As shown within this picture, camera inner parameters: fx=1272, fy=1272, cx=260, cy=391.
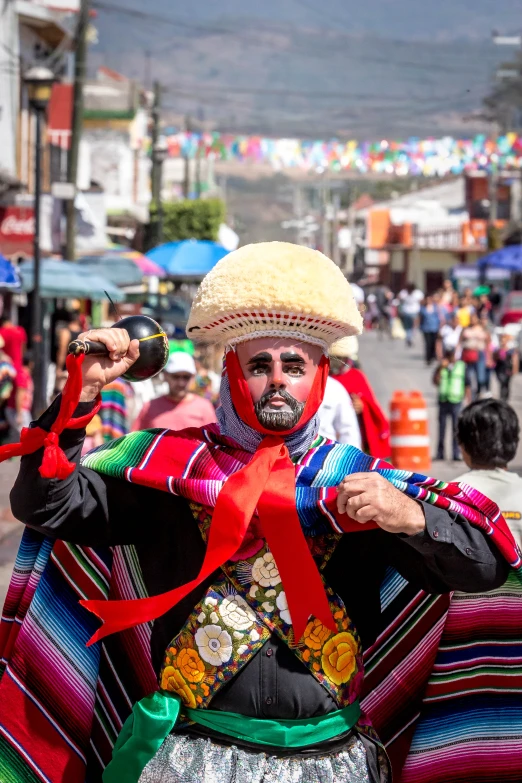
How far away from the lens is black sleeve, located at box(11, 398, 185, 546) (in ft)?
9.64

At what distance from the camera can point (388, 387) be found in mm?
25891

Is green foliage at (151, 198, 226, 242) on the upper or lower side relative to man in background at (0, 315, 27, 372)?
upper

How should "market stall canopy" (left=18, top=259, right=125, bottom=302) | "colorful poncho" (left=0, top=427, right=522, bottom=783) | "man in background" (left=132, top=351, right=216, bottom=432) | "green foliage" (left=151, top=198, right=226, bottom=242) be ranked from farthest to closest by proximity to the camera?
1. "green foliage" (left=151, top=198, right=226, bottom=242)
2. "market stall canopy" (left=18, top=259, right=125, bottom=302)
3. "man in background" (left=132, top=351, right=216, bottom=432)
4. "colorful poncho" (left=0, top=427, right=522, bottom=783)

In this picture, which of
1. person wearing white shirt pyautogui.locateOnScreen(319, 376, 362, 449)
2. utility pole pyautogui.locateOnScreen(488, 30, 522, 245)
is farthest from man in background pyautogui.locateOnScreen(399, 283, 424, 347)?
person wearing white shirt pyautogui.locateOnScreen(319, 376, 362, 449)

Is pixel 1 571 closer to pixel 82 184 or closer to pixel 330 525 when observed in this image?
pixel 330 525

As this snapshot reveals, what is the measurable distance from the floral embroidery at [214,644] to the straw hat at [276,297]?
0.71 m

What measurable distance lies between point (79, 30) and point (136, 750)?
2106 centimetres

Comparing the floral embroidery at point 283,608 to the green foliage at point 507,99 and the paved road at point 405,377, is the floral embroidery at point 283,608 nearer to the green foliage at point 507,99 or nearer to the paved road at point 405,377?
the paved road at point 405,377

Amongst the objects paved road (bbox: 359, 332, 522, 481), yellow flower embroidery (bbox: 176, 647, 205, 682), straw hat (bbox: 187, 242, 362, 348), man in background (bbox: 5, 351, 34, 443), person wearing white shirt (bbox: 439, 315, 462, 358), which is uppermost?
straw hat (bbox: 187, 242, 362, 348)

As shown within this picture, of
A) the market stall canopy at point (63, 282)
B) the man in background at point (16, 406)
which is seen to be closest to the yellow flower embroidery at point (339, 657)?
the man in background at point (16, 406)

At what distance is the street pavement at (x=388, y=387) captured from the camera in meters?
10.9

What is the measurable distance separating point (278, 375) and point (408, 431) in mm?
10903

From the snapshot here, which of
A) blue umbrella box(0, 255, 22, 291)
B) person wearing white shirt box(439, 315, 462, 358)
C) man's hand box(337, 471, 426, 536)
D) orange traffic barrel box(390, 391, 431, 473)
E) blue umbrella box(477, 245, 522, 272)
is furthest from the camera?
blue umbrella box(477, 245, 522, 272)

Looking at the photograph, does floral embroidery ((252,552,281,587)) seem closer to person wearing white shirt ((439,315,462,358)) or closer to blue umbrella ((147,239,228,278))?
person wearing white shirt ((439,315,462,358))
